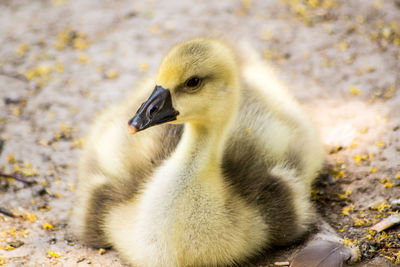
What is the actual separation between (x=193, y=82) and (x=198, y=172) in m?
0.35

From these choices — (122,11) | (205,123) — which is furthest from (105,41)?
(205,123)

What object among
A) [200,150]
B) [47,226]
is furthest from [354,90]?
[47,226]

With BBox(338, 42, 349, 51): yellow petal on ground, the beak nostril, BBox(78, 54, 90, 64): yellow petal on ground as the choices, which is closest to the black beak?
the beak nostril

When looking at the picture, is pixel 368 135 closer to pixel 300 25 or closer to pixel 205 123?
pixel 205 123

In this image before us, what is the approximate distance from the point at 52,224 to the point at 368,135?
1701mm

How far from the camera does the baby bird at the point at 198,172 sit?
2.12 meters

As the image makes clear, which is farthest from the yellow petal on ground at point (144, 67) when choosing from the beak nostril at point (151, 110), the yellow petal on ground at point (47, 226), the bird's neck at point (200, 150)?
the beak nostril at point (151, 110)

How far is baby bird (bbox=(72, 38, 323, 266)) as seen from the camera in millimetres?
2125

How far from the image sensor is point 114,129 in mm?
2625

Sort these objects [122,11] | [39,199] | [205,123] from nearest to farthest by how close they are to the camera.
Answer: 1. [205,123]
2. [39,199]
3. [122,11]

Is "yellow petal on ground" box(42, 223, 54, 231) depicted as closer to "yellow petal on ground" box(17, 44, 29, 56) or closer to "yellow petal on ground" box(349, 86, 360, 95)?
"yellow petal on ground" box(17, 44, 29, 56)

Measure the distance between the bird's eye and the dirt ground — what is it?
0.62m

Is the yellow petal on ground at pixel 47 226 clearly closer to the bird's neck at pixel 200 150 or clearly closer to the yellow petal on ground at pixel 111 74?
the bird's neck at pixel 200 150

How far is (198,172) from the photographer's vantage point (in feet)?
7.12
